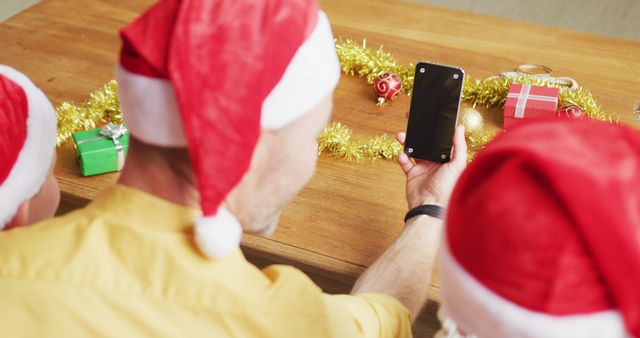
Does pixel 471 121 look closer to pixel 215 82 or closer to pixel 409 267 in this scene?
pixel 409 267

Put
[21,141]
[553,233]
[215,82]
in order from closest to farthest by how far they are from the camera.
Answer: [553,233]
[215,82]
[21,141]

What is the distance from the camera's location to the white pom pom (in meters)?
0.81

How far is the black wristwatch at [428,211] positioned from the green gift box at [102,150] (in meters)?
0.49

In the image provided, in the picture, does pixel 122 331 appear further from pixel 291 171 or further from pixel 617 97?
pixel 617 97

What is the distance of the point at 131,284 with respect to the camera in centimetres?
82

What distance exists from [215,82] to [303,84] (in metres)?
0.12

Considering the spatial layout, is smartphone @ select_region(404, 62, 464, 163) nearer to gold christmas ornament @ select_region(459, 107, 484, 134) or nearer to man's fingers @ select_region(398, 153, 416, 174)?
man's fingers @ select_region(398, 153, 416, 174)

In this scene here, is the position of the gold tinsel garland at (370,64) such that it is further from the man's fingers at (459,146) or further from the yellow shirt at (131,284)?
the yellow shirt at (131,284)

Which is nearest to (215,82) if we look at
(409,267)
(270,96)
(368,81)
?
(270,96)

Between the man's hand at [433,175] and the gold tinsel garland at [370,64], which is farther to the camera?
the gold tinsel garland at [370,64]

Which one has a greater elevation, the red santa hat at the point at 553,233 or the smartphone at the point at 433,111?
the red santa hat at the point at 553,233

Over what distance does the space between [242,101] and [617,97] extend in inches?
39.0

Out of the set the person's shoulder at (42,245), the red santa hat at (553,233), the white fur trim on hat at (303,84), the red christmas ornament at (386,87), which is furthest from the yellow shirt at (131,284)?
the red christmas ornament at (386,87)

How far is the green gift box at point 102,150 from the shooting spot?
1317 millimetres
